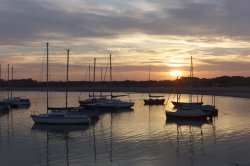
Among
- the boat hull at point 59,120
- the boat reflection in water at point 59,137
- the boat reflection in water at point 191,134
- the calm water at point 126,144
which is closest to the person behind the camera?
the calm water at point 126,144

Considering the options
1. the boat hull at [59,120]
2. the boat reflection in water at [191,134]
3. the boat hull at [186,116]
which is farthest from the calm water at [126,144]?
the boat hull at [186,116]

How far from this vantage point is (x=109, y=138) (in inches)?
1426

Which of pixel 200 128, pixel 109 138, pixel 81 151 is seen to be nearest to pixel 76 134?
pixel 109 138

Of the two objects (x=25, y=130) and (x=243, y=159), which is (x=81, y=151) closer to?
(x=243, y=159)

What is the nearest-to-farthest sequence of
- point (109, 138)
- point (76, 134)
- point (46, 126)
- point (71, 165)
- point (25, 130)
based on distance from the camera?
1. point (71, 165)
2. point (109, 138)
3. point (76, 134)
4. point (25, 130)
5. point (46, 126)

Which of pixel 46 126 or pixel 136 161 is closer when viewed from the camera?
pixel 136 161

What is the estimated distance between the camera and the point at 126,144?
32.6 metres

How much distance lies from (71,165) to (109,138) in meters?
11.5

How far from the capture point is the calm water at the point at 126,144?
26.6 metres

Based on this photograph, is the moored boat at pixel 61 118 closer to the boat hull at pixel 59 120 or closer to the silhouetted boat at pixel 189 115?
the boat hull at pixel 59 120

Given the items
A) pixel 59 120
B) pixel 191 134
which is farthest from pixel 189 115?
pixel 59 120

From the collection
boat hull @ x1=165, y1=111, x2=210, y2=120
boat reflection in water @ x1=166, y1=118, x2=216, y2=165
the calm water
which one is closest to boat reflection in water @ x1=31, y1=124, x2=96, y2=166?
the calm water

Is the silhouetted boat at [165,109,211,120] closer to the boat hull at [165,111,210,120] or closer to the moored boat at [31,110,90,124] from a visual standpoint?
the boat hull at [165,111,210,120]

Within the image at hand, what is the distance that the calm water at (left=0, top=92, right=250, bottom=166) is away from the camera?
26.6m
